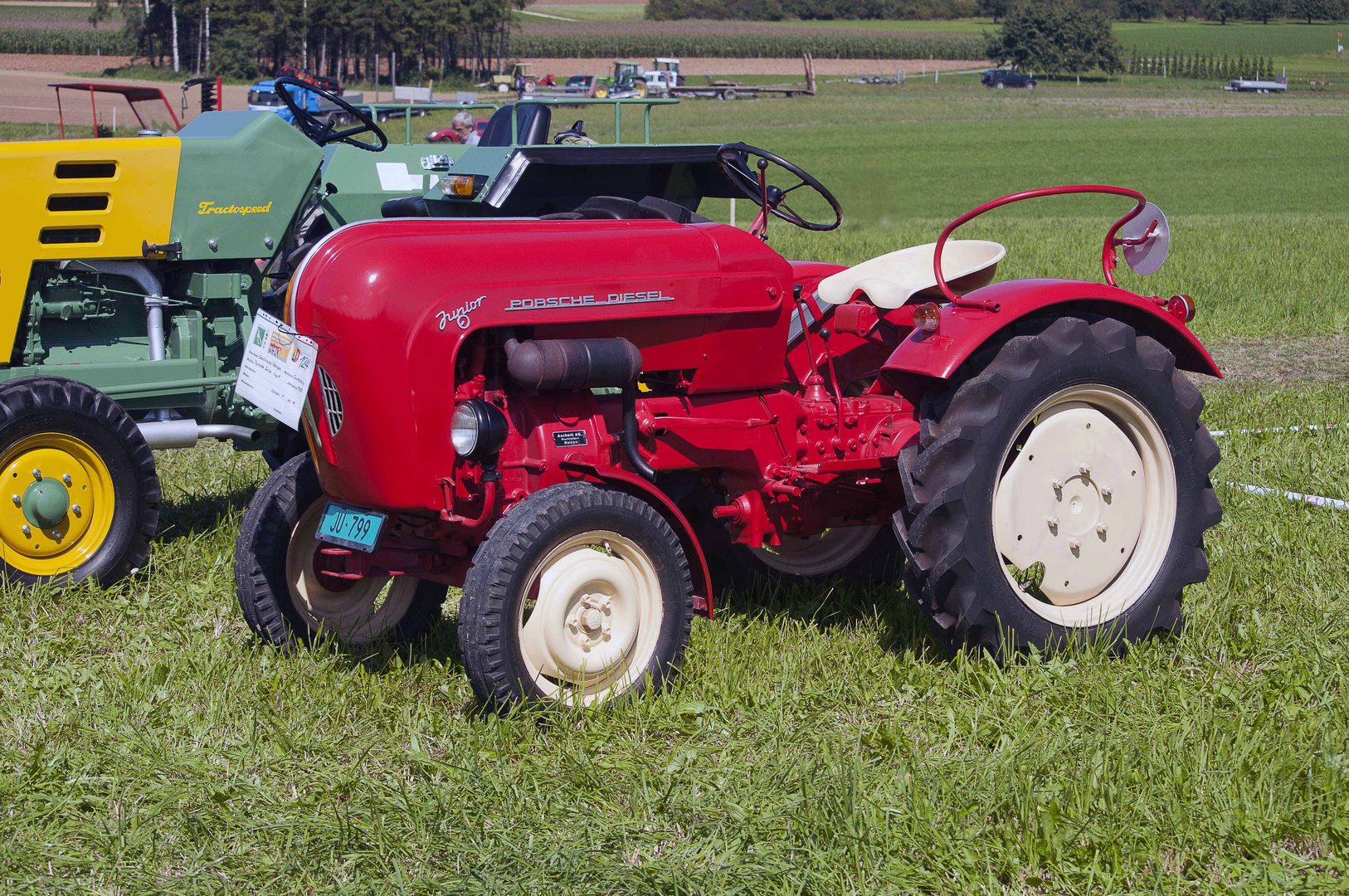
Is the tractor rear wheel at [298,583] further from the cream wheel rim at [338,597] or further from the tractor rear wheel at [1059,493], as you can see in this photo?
the tractor rear wheel at [1059,493]

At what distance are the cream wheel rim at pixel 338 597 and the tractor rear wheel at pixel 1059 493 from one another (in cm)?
161

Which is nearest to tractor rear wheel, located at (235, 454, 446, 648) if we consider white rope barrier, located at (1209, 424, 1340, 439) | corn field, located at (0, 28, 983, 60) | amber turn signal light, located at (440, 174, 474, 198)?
amber turn signal light, located at (440, 174, 474, 198)

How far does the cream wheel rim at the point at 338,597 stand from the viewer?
12.7 feet

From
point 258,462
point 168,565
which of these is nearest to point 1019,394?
point 168,565

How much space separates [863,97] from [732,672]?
5710 centimetres

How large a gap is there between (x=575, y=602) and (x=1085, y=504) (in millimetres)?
1539

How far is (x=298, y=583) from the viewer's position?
12.7 ft

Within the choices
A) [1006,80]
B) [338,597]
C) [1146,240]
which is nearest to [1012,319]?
[1146,240]

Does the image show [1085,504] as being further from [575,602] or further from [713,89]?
[713,89]

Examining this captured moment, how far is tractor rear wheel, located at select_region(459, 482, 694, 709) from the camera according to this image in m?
3.11

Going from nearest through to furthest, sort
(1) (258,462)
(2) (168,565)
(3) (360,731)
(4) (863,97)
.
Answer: (3) (360,731) → (2) (168,565) → (1) (258,462) → (4) (863,97)

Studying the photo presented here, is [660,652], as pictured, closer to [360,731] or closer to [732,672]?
[732,672]

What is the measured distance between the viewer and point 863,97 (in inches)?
2270

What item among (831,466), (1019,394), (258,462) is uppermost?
(1019,394)
